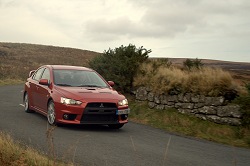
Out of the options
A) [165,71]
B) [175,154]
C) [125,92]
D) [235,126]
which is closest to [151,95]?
[165,71]

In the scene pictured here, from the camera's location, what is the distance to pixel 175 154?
24.3ft

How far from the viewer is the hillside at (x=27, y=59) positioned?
44550 mm

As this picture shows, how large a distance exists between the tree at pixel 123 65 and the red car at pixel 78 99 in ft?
15.8

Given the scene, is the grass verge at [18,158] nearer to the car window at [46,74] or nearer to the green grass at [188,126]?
the car window at [46,74]

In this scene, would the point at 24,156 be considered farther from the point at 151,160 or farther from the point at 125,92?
the point at 125,92

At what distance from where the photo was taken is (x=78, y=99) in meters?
9.15

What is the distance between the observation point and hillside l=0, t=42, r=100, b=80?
44.5m

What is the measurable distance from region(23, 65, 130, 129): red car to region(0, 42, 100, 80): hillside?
2829 cm

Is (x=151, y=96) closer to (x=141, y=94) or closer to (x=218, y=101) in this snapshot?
(x=141, y=94)

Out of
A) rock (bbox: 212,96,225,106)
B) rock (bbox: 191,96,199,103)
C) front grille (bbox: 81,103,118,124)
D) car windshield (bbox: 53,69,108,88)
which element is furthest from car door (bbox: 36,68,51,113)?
rock (bbox: 212,96,225,106)

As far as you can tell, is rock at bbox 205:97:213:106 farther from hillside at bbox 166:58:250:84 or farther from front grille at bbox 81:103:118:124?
front grille at bbox 81:103:118:124

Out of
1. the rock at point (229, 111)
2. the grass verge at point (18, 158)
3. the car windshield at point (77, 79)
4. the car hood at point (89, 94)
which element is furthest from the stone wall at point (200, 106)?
the grass verge at point (18, 158)

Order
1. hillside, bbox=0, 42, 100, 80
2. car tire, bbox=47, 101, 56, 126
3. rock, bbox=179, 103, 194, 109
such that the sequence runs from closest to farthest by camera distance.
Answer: car tire, bbox=47, 101, 56, 126
rock, bbox=179, 103, 194, 109
hillside, bbox=0, 42, 100, 80

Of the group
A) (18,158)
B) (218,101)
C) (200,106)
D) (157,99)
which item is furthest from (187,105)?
(18,158)
